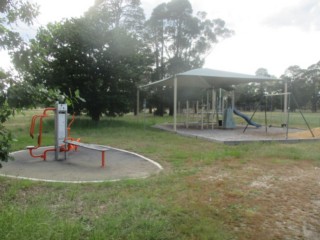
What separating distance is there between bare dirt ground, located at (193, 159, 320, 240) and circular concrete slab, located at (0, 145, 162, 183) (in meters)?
1.42

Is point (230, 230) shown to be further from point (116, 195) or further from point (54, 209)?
point (54, 209)

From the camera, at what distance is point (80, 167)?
244 inches

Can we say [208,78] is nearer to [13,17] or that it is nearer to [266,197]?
[266,197]

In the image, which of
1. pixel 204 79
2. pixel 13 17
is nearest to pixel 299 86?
pixel 204 79

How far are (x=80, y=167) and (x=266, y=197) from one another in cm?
373

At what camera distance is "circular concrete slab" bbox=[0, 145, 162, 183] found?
5328 mm

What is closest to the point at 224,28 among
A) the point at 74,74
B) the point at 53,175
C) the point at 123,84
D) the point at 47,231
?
the point at 123,84

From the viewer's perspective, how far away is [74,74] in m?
16.4

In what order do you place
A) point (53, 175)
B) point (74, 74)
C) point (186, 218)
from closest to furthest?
1. point (186, 218)
2. point (53, 175)
3. point (74, 74)

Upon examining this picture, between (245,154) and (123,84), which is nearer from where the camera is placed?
(245,154)

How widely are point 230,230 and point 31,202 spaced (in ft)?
8.25

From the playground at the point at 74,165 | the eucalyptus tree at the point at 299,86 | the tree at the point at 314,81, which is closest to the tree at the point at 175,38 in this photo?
the playground at the point at 74,165

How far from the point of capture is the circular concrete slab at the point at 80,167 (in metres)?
5.33

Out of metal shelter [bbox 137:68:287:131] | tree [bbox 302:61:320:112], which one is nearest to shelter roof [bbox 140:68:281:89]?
metal shelter [bbox 137:68:287:131]
